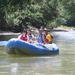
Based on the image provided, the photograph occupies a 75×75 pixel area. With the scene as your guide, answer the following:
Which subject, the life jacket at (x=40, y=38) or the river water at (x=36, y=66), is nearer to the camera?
the river water at (x=36, y=66)

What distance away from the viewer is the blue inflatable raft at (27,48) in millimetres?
20703

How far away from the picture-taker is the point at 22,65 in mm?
17484

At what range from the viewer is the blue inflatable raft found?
20.7m

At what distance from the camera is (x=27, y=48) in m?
20.9

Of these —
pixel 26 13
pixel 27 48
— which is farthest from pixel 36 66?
pixel 26 13

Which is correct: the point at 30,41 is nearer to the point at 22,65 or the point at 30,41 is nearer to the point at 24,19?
the point at 22,65

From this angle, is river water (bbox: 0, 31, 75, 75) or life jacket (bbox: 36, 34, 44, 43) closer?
river water (bbox: 0, 31, 75, 75)

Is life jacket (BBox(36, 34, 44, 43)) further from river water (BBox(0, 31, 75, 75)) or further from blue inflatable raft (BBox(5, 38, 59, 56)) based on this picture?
river water (BBox(0, 31, 75, 75))

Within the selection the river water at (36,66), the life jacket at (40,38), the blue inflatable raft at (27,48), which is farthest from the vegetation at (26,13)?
the river water at (36,66)

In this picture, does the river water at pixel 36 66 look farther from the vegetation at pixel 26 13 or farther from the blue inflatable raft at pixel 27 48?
the vegetation at pixel 26 13

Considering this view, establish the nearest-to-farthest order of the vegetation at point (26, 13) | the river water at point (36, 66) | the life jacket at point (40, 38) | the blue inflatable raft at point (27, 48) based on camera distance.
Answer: the river water at point (36, 66) < the blue inflatable raft at point (27, 48) < the life jacket at point (40, 38) < the vegetation at point (26, 13)

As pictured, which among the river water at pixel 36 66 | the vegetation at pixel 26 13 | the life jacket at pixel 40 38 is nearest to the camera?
the river water at pixel 36 66

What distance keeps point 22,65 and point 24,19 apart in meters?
39.7

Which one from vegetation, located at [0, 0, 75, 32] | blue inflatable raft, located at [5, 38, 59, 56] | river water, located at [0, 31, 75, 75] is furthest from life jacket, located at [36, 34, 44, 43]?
vegetation, located at [0, 0, 75, 32]
